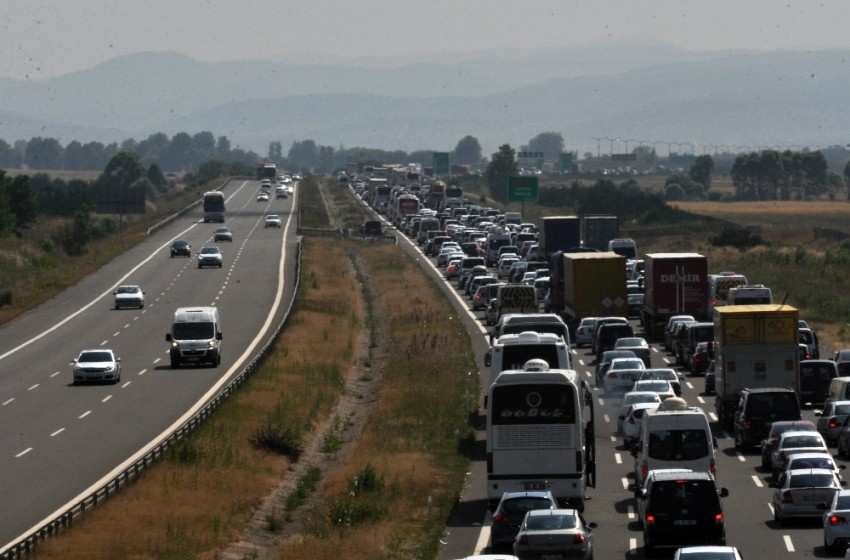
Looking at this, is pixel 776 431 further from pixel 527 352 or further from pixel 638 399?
pixel 638 399

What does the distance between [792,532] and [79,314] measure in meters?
59.1

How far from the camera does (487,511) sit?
33812mm

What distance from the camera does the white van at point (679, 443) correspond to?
108ft

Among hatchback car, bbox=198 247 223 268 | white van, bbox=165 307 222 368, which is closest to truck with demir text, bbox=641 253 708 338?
white van, bbox=165 307 222 368

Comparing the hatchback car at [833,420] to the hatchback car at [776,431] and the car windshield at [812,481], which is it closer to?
the hatchback car at [776,431]

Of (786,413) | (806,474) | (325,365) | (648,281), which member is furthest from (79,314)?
(806,474)

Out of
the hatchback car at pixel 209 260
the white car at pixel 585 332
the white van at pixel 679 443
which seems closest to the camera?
the white van at pixel 679 443

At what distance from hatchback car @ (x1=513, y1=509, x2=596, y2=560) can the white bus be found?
567cm

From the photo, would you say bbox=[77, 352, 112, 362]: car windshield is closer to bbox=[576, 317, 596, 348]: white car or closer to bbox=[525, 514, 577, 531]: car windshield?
bbox=[576, 317, 596, 348]: white car

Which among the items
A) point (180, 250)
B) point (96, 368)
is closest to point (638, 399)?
point (96, 368)

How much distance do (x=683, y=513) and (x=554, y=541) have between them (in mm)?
3229

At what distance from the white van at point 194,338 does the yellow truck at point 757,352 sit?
904 inches

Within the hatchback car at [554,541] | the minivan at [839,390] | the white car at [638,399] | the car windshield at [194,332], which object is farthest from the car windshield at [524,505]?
the car windshield at [194,332]

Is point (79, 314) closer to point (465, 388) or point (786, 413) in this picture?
point (465, 388)
